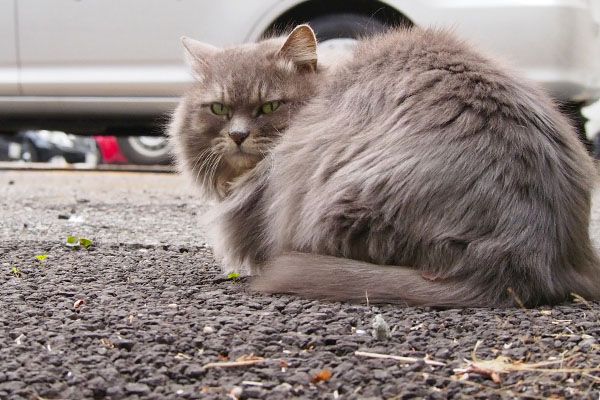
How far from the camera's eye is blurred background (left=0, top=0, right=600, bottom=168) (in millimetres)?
4805

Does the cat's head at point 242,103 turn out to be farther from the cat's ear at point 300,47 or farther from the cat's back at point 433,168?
the cat's back at point 433,168

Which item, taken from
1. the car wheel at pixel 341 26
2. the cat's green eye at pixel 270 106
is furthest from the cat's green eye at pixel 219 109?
the car wheel at pixel 341 26

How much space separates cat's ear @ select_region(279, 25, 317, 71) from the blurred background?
189 cm

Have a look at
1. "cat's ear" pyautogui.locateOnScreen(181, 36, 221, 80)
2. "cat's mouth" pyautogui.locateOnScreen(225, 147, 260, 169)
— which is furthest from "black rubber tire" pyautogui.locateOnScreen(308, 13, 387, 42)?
"cat's mouth" pyautogui.locateOnScreen(225, 147, 260, 169)

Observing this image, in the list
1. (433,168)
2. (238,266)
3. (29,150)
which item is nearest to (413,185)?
(433,168)

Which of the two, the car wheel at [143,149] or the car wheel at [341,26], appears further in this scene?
the car wheel at [143,149]

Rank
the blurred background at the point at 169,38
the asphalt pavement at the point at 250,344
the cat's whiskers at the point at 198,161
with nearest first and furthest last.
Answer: the asphalt pavement at the point at 250,344 → the cat's whiskers at the point at 198,161 → the blurred background at the point at 169,38

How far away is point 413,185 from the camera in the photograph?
212cm

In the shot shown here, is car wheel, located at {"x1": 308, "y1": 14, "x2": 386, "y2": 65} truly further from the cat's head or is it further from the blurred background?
the cat's head

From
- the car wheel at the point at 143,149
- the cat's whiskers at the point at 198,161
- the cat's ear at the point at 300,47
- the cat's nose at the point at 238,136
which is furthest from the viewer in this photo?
the car wheel at the point at 143,149

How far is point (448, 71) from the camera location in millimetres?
2371

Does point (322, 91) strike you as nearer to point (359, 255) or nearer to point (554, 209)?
point (359, 255)

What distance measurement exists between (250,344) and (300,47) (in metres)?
1.39

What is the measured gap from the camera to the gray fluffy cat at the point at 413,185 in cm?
209
